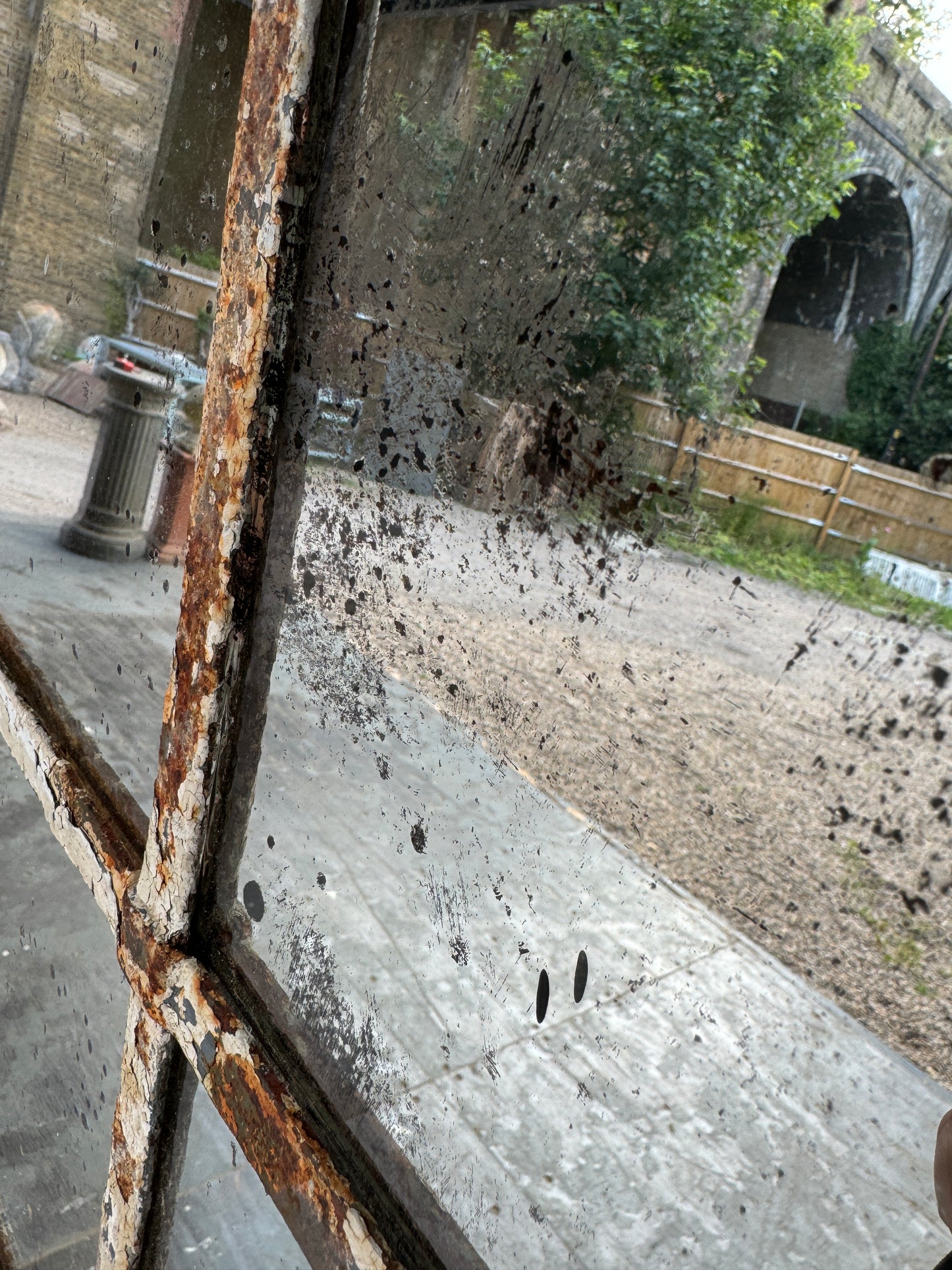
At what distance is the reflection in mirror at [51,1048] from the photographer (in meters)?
1.18

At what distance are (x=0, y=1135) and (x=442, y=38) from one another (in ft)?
4.62

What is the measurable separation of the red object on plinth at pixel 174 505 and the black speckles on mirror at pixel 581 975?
0.46 metres

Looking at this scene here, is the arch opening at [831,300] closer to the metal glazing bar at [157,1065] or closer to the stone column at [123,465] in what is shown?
the metal glazing bar at [157,1065]

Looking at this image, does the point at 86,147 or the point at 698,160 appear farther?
the point at 86,147

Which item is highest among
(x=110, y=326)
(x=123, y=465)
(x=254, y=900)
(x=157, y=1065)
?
(x=110, y=326)

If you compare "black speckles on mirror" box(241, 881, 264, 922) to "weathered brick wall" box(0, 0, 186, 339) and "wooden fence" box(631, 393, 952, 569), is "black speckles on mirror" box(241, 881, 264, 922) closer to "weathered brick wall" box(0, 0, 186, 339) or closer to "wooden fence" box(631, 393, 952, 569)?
"wooden fence" box(631, 393, 952, 569)

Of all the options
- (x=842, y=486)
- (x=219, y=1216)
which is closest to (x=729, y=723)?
(x=842, y=486)

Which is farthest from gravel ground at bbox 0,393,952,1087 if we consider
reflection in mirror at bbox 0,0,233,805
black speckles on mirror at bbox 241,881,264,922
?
reflection in mirror at bbox 0,0,233,805

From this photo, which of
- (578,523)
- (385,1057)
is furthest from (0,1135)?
(578,523)

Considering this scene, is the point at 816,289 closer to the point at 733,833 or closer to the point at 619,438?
the point at 619,438

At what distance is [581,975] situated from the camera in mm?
491

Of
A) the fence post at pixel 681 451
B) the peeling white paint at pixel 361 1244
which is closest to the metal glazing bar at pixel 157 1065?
the peeling white paint at pixel 361 1244

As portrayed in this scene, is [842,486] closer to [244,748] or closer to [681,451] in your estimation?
[681,451]

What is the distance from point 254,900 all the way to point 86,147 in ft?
2.51
